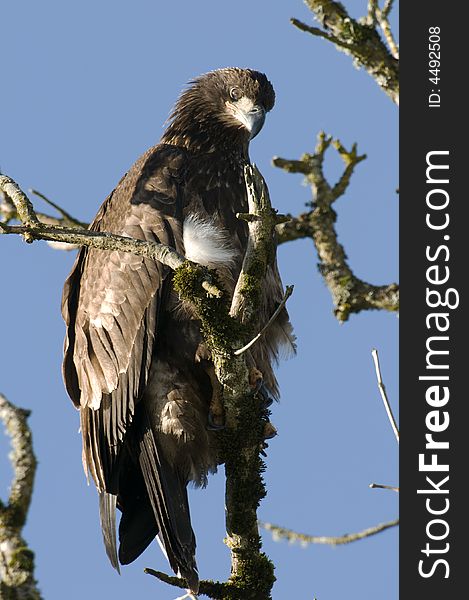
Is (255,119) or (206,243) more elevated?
(255,119)

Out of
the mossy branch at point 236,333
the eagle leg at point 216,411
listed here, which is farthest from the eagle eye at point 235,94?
the eagle leg at point 216,411

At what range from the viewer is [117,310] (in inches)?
245

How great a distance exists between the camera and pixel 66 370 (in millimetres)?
6504

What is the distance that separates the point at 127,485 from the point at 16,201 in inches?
81.7

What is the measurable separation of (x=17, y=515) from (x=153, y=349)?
1.43 metres

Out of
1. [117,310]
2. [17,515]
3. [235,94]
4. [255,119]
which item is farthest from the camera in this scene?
[235,94]

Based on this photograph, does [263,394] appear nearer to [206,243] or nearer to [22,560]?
[206,243]

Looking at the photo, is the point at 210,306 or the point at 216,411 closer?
the point at 210,306

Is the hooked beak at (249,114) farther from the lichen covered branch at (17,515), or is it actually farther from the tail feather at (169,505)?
the lichen covered branch at (17,515)

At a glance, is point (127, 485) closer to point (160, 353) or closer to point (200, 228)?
point (160, 353)

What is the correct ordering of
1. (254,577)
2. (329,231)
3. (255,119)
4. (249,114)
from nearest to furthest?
(254,577) < (255,119) < (249,114) < (329,231)

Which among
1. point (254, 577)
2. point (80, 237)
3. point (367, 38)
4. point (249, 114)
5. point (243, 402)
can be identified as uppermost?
point (367, 38)

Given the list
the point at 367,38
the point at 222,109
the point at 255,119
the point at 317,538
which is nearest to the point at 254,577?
the point at 317,538

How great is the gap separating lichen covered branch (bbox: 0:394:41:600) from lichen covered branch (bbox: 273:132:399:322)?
3198mm
